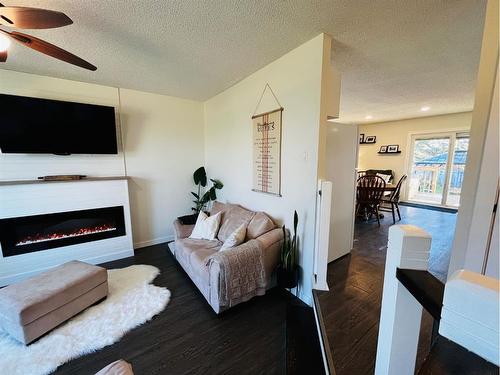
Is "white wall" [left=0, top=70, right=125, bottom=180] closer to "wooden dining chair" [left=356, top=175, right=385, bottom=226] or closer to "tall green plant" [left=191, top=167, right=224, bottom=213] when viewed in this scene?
"tall green plant" [left=191, top=167, right=224, bottom=213]

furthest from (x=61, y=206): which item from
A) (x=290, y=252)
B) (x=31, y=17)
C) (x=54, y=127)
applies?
(x=290, y=252)

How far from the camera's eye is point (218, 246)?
2.66 meters

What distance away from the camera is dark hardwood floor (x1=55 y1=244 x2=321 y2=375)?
5.13 ft

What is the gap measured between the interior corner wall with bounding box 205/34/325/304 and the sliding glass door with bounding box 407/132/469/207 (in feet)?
18.6

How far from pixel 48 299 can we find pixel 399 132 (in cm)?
828

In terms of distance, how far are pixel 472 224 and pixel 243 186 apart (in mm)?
2407

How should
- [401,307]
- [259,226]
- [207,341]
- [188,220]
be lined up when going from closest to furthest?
1. [401,307]
2. [207,341]
3. [259,226]
4. [188,220]

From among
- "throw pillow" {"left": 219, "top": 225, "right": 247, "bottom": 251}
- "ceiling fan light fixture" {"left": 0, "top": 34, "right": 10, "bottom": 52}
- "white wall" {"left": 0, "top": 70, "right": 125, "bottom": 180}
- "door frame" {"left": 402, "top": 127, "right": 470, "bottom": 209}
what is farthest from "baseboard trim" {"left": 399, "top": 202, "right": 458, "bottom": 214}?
"ceiling fan light fixture" {"left": 0, "top": 34, "right": 10, "bottom": 52}

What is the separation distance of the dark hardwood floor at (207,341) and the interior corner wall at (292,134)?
454 mm

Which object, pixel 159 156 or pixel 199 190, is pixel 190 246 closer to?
pixel 199 190

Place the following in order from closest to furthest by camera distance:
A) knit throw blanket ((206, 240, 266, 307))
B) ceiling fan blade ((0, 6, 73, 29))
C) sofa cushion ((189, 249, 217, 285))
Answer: ceiling fan blade ((0, 6, 73, 29)) < knit throw blanket ((206, 240, 266, 307)) < sofa cushion ((189, 249, 217, 285))

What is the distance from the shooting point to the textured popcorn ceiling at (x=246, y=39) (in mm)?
1571

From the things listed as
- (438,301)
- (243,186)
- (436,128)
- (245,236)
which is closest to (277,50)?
(243,186)

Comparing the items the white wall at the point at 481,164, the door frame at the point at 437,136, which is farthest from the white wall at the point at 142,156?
the door frame at the point at 437,136
